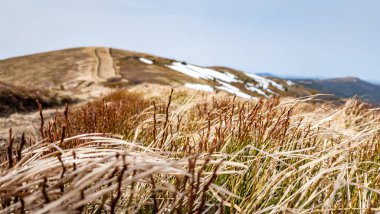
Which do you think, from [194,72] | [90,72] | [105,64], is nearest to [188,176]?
[90,72]

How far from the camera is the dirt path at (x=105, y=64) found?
46.2m

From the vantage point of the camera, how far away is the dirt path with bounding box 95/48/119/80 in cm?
4625

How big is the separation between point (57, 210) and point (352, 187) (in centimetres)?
193

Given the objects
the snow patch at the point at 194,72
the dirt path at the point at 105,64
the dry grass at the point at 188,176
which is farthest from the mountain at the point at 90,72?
the dry grass at the point at 188,176

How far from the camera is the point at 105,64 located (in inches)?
2297

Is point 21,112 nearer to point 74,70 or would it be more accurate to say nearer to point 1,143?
point 1,143

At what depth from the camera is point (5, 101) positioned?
10984 millimetres

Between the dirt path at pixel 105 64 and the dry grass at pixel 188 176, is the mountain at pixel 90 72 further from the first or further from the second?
the dry grass at pixel 188 176

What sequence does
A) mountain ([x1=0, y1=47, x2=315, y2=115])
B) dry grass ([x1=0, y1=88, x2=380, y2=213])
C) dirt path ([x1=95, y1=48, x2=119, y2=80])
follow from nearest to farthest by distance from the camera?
dry grass ([x1=0, y1=88, x2=380, y2=213]), mountain ([x1=0, y1=47, x2=315, y2=115]), dirt path ([x1=95, y1=48, x2=119, y2=80])

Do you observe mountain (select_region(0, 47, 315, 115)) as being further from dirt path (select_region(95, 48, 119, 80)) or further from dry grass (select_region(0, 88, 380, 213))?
dry grass (select_region(0, 88, 380, 213))

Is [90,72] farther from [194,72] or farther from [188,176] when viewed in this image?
[188,176]

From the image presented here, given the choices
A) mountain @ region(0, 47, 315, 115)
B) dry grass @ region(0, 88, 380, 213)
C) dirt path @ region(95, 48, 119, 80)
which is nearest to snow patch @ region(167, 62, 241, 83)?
mountain @ region(0, 47, 315, 115)

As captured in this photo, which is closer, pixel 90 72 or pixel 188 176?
pixel 188 176

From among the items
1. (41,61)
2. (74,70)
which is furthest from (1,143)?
(41,61)
